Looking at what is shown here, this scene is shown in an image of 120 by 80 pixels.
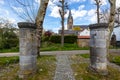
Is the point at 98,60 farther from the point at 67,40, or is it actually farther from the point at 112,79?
the point at 67,40

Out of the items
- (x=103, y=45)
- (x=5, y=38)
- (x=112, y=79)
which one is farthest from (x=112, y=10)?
(x=5, y=38)

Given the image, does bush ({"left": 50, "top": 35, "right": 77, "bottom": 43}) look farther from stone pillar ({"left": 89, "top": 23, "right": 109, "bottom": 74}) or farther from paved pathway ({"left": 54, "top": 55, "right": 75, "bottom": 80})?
stone pillar ({"left": 89, "top": 23, "right": 109, "bottom": 74})

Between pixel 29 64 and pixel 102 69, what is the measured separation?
266cm

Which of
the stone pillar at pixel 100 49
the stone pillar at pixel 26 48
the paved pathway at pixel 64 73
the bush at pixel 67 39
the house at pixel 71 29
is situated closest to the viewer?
the paved pathway at pixel 64 73

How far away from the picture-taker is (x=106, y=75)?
20.5ft

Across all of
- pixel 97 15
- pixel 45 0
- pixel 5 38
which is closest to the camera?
pixel 45 0

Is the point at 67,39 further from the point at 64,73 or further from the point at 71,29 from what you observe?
the point at 71,29

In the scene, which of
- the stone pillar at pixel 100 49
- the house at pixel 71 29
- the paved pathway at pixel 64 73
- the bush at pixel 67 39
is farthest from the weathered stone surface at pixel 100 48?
the house at pixel 71 29

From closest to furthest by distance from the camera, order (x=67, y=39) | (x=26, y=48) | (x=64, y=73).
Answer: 1. (x=26, y=48)
2. (x=64, y=73)
3. (x=67, y=39)

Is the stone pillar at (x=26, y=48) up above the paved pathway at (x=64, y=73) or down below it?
above

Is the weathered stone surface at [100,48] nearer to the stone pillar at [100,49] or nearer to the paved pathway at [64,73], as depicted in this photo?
the stone pillar at [100,49]

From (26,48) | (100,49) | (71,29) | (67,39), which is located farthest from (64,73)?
(71,29)

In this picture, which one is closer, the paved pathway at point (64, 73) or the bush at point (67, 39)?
the paved pathway at point (64, 73)

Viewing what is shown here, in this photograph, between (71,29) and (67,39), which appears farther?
(71,29)
